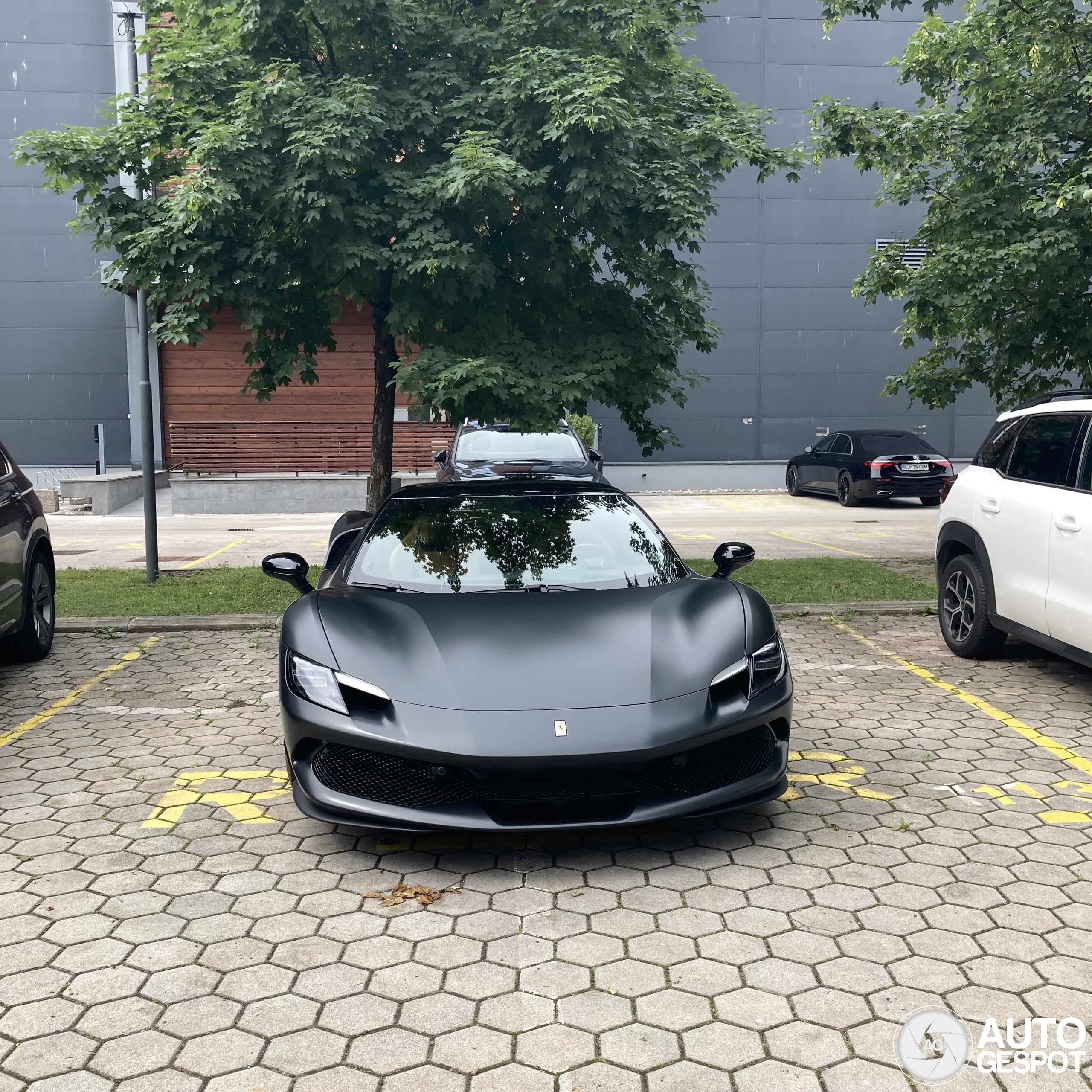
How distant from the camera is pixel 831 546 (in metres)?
14.5

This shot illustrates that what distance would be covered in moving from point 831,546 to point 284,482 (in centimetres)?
1160

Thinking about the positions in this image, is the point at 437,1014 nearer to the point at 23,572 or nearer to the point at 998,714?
the point at 998,714

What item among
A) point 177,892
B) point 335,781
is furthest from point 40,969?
point 335,781

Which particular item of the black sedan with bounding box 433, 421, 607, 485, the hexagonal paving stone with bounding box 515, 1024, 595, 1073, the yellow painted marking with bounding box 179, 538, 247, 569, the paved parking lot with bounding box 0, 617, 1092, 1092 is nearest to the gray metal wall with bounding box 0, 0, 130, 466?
the yellow painted marking with bounding box 179, 538, 247, 569

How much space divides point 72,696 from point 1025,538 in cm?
573

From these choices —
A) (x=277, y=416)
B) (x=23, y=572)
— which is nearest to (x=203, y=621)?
(x=23, y=572)

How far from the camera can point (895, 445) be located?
21.8 meters

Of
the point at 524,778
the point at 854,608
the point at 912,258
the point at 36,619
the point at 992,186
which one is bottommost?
the point at 854,608

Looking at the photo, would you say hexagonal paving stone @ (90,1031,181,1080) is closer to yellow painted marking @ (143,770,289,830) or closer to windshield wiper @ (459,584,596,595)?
yellow painted marking @ (143,770,289,830)

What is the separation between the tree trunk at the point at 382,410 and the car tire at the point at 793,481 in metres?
14.8

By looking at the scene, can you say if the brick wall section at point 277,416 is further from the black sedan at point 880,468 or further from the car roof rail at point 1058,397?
the car roof rail at point 1058,397

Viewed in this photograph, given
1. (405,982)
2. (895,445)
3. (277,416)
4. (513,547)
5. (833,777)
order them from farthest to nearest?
(277,416), (895,445), (513,547), (833,777), (405,982)

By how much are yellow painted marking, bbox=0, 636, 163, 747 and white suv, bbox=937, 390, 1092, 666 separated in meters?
5.58

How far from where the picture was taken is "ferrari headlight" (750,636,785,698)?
4.14 metres
